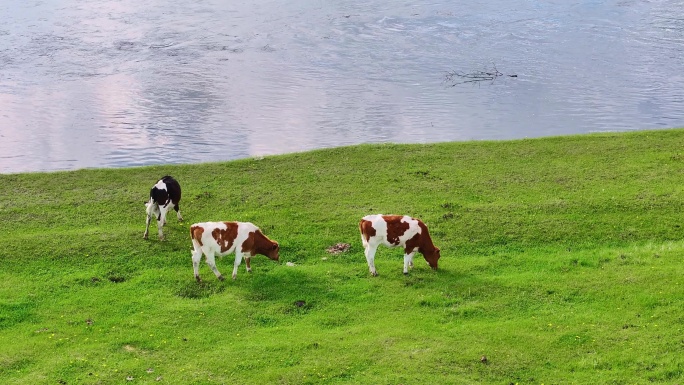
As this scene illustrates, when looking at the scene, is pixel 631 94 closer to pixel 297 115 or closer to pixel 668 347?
pixel 297 115

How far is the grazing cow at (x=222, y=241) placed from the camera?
1766 centimetres

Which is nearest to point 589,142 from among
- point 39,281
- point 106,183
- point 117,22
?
point 106,183

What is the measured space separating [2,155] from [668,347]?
27.3 metres

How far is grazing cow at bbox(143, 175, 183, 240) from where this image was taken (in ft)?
66.5

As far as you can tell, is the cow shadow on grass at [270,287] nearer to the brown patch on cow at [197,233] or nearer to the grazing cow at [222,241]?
the grazing cow at [222,241]

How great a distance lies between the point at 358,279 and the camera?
18.1 meters

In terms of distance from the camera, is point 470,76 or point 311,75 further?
point 311,75

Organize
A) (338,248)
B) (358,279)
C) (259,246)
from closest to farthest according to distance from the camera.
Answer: (358,279), (259,246), (338,248)

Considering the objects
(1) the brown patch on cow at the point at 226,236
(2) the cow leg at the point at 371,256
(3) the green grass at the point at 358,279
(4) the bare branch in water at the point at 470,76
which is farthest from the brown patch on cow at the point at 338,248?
(4) the bare branch in water at the point at 470,76

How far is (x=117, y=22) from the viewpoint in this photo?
5278cm

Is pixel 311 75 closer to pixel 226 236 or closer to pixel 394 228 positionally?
pixel 394 228

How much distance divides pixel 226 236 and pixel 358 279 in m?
3.19

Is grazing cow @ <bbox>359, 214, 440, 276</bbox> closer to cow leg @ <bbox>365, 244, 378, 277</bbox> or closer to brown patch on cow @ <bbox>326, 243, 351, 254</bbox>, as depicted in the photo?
cow leg @ <bbox>365, 244, 378, 277</bbox>

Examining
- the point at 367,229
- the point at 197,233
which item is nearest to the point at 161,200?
the point at 197,233
